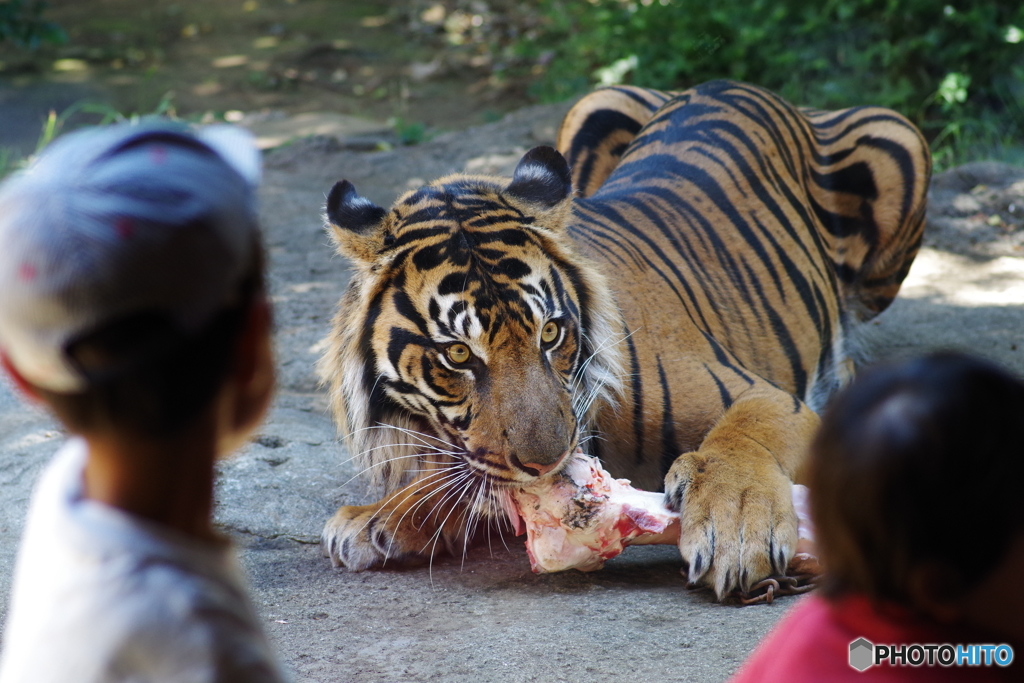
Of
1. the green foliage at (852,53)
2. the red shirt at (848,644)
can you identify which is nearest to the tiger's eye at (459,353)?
the red shirt at (848,644)

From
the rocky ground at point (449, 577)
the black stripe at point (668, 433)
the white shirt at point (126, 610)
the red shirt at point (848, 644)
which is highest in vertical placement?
the white shirt at point (126, 610)

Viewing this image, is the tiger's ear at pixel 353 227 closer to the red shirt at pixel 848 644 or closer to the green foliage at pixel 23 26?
the red shirt at pixel 848 644

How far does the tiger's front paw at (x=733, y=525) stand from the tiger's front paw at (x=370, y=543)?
80 centimetres

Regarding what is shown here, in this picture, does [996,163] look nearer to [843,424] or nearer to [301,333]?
[301,333]

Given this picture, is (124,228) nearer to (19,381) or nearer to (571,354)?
(19,381)

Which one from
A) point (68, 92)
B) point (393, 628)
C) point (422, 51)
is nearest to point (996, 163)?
point (393, 628)

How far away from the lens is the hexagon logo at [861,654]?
103 cm

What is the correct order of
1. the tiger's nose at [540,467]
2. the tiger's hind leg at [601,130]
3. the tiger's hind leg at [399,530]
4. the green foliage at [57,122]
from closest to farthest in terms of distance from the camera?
the tiger's nose at [540,467] → the tiger's hind leg at [399,530] → the tiger's hind leg at [601,130] → the green foliage at [57,122]

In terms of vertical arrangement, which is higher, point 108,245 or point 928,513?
point 108,245

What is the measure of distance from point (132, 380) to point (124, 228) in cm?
14

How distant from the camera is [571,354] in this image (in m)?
2.81

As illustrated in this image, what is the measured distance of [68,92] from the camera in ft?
34.5

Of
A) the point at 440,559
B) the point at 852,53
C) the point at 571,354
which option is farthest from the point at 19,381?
the point at 852,53

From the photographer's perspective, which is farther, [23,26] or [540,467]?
[23,26]
